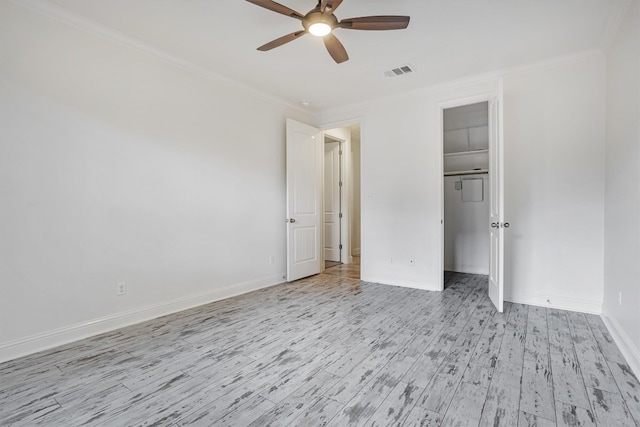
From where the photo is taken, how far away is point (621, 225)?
2.43 m

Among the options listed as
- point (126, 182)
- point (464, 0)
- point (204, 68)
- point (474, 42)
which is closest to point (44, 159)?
point (126, 182)

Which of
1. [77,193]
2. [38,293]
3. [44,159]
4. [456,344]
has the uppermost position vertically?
[44,159]

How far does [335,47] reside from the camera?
242cm

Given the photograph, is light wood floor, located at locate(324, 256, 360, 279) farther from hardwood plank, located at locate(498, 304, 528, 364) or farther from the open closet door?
hardwood plank, located at locate(498, 304, 528, 364)

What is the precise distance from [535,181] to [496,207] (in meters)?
0.55

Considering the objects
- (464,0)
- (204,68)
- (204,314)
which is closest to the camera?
(464,0)

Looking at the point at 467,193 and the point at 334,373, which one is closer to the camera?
the point at 334,373

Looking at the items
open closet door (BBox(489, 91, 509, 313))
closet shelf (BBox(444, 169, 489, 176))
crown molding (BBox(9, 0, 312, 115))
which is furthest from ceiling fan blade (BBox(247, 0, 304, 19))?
A: closet shelf (BBox(444, 169, 489, 176))

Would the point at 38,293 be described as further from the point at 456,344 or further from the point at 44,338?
the point at 456,344

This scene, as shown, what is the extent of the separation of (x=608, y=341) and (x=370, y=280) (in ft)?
8.61

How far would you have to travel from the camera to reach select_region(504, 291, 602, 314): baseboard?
3053mm

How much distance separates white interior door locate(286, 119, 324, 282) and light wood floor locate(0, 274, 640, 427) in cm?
154

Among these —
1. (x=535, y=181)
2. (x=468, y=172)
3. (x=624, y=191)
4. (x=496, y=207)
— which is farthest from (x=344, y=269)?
(x=624, y=191)

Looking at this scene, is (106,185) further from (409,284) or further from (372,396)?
(409,284)
